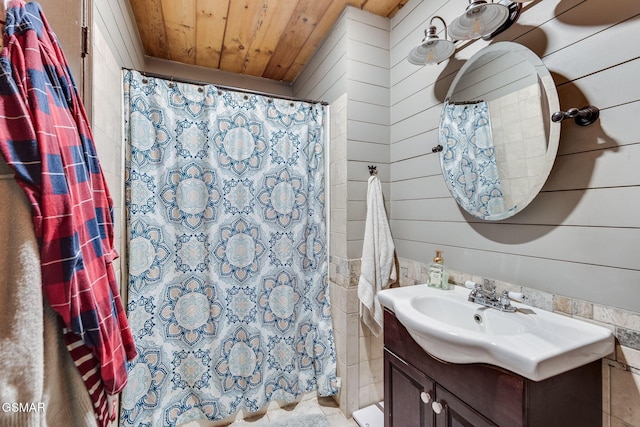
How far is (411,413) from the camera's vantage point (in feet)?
3.51

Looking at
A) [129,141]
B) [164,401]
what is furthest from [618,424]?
[129,141]

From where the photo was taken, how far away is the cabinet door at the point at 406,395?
3.23ft

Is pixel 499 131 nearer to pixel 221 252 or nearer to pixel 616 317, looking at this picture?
pixel 616 317

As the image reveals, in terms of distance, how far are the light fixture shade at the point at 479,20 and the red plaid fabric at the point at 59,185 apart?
4.27ft

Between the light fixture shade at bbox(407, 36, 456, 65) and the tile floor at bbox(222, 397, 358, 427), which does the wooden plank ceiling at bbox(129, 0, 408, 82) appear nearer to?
the light fixture shade at bbox(407, 36, 456, 65)

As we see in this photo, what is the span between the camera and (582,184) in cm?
87

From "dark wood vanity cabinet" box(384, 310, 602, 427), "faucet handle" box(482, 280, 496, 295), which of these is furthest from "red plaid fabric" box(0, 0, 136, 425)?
Result: "faucet handle" box(482, 280, 496, 295)

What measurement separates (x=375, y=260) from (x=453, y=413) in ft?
2.61

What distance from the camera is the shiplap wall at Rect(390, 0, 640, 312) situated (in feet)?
2.53

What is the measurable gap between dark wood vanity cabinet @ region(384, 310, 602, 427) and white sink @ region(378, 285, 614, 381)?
0.05 meters

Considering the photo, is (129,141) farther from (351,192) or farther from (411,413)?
(411,413)

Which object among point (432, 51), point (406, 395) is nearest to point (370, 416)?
point (406, 395)

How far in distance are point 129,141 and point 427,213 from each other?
1.66 m

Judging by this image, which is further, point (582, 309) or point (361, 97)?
Result: point (361, 97)
